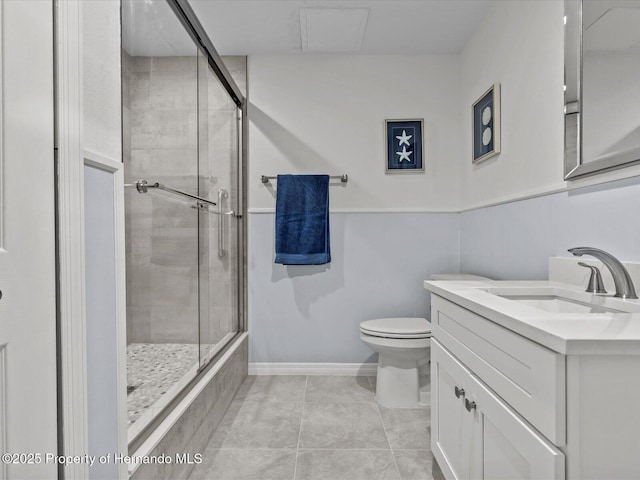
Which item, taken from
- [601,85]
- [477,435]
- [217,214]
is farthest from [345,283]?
[601,85]

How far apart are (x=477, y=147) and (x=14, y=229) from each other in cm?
228

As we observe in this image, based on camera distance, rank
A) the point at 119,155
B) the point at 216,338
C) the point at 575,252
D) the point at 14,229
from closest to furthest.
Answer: the point at 14,229
the point at 119,155
the point at 575,252
the point at 216,338

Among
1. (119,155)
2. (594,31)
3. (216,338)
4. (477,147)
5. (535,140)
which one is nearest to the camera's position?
(119,155)

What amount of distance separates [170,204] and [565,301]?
1488 millimetres

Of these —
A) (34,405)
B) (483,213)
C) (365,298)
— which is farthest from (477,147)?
(34,405)

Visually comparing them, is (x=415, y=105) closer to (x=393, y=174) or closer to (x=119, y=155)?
(x=393, y=174)

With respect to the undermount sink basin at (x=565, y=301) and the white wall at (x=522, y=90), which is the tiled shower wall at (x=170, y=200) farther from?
the white wall at (x=522, y=90)

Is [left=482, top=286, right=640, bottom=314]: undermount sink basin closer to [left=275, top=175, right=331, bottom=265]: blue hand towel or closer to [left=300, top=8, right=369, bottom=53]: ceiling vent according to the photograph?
[left=275, top=175, right=331, bottom=265]: blue hand towel

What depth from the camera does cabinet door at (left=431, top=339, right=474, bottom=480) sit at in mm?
1082

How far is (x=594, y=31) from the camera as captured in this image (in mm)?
1243

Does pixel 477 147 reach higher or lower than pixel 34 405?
higher

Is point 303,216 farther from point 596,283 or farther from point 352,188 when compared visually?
point 596,283

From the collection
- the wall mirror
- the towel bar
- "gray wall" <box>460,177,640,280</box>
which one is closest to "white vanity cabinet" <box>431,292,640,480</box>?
"gray wall" <box>460,177,640,280</box>

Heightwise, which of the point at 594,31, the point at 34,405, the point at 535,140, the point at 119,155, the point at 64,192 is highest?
the point at 594,31
